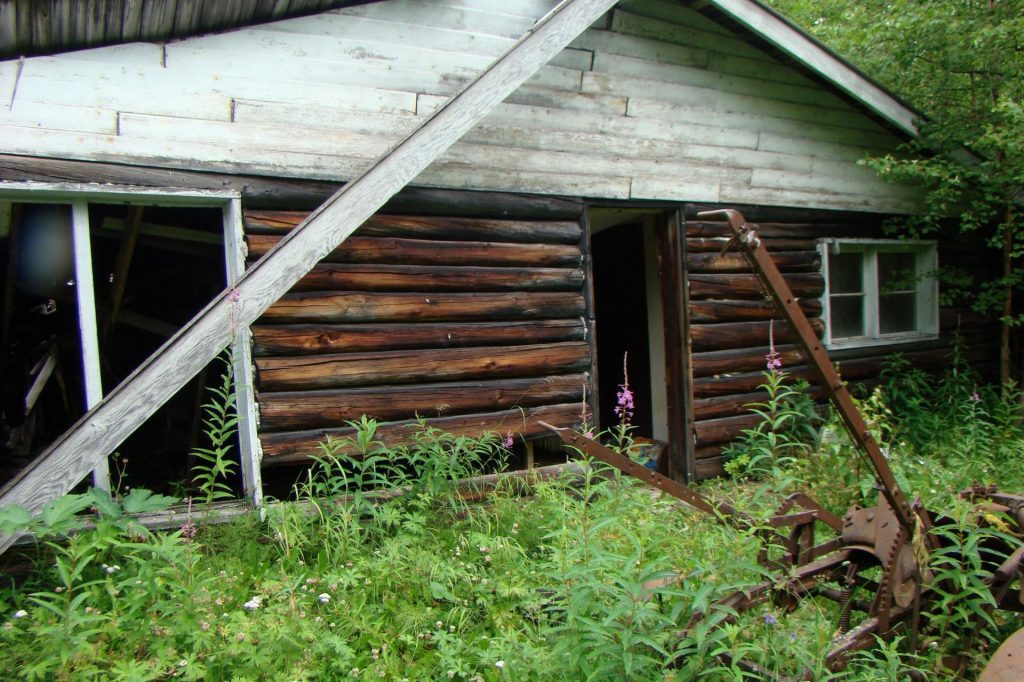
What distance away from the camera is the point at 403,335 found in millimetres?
5004

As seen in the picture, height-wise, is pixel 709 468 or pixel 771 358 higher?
pixel 771 358

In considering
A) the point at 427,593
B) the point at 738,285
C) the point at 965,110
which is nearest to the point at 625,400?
the point at 427,593

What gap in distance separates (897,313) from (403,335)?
20.0ft

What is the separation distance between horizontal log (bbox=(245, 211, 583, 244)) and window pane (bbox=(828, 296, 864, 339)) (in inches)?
138

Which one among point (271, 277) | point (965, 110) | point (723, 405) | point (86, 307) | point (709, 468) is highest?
point (965, 110)

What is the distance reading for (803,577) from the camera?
10.2 ft

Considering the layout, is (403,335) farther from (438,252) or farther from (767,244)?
(767,244)

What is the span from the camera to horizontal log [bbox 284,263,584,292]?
4.74m

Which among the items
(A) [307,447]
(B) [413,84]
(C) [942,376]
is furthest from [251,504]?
(C) [942,376]

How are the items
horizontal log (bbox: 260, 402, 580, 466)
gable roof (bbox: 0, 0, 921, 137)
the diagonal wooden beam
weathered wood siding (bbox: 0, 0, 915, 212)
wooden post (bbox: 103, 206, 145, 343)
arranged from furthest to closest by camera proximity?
1. wooden post (bbox: 103, 206, 145, 343)
2. horizontal log (bbox: 260, 402, 580, 466)
3. weathered wood siding (bbox: 0, 0, 915, 212)
4. gable roof (bbox: 0, 0, 921, 137)
5. the diagonal wooden beam

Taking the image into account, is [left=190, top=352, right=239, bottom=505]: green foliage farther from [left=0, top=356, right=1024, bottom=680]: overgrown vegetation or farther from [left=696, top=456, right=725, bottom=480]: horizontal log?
[left=696, top=456, right=725, bottom=480]: horizontal log

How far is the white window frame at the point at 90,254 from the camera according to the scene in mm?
3814

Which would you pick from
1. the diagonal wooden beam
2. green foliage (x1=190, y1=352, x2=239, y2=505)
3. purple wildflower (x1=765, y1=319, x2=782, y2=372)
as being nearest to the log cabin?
the diagonal wooden beam

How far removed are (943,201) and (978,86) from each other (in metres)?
1.27
